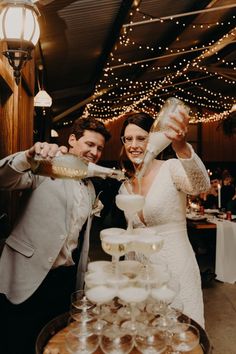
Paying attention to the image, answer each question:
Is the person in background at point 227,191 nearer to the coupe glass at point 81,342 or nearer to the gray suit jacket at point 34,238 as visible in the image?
the gray suit jacket at point 34,238

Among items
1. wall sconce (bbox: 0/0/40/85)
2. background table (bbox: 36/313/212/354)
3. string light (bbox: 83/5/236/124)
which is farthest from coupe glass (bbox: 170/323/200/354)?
string light (bbox: 83/5/236/124)

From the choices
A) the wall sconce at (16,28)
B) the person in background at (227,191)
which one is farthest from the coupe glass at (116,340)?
the person in background at (227,191)

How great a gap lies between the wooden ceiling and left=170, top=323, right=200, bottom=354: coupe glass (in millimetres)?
2581

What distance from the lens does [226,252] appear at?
522 centimetres

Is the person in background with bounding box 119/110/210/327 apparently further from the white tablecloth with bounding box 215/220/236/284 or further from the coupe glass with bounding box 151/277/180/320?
the white tablecloth with bounding box 215/220/236/284

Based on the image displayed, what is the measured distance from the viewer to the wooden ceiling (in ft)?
13.7

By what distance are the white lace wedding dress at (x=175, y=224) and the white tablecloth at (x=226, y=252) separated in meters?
3.24

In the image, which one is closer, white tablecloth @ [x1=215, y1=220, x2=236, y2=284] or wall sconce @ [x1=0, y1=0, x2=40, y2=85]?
wall sconce @ [x1=0, y1=0, x2=40, y2=85]

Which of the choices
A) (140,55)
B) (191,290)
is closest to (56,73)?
(140,55)

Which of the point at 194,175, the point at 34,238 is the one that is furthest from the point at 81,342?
the point at 194,175

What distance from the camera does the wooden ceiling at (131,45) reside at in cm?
419

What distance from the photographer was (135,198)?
1.42 metres

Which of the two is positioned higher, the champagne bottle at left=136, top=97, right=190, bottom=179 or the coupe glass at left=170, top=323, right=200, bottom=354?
the champagne bottle at left=136, top=97, right=190, bottom=179

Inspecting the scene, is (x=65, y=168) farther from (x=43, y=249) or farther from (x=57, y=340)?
(x=57, y=340)
